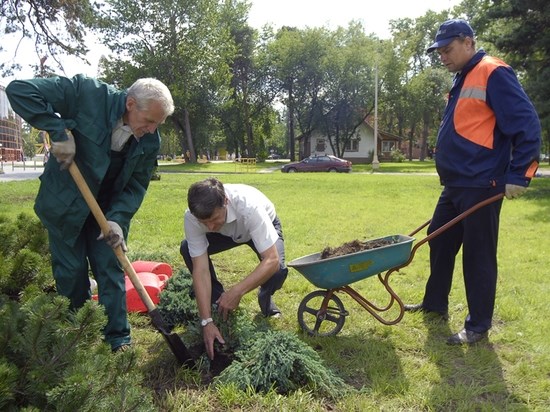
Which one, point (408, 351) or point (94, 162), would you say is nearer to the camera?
point (94, 162)

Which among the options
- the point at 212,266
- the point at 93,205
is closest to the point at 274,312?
the point at 212,266

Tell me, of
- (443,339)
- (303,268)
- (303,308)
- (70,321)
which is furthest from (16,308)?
(443,339)

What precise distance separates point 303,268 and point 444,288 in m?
1.32

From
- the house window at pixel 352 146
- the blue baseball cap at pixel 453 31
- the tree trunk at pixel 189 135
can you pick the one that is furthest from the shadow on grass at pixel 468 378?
the house window at pixel 352 146

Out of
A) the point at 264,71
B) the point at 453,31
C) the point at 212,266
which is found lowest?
the point at 212,266

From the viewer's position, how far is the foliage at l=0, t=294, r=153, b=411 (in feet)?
5.02

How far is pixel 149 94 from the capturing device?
247cm

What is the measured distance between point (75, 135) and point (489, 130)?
2497 millimetres

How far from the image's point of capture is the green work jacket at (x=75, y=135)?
248cm

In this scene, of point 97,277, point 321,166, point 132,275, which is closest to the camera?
point 132,275

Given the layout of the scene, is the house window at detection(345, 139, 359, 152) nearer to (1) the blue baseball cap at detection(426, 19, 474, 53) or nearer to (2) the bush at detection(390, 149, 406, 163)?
(2) the bush at detection(390, 149, 406, 163)

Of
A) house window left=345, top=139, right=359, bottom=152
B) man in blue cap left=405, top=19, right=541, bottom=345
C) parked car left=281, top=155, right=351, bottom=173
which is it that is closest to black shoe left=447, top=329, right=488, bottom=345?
man in blue cap left=405, top=19, right=541, bottom=345

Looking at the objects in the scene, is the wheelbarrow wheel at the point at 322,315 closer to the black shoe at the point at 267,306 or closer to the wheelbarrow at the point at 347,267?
the wheelbarrow at the point at 347,267

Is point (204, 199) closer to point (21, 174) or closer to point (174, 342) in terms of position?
point (174, 342)
